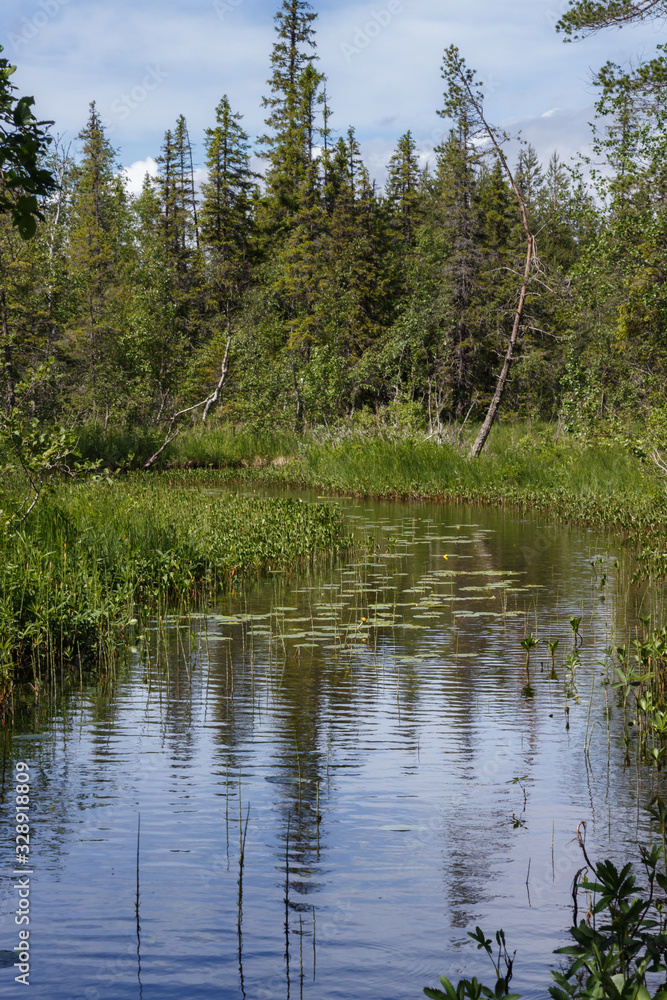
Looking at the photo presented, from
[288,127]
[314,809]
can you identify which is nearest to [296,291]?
[288,127]

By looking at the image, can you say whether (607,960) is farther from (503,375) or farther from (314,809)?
(503,375)

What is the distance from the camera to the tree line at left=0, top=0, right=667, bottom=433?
119ft

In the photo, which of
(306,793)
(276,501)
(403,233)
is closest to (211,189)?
(403,233)

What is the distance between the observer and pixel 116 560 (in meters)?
11.2

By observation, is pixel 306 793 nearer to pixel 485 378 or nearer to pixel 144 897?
pixel 144 897

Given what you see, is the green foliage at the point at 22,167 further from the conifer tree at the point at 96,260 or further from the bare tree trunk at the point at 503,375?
the conifer tree at the point at 96,260

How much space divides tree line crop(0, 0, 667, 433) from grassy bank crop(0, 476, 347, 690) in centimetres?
1334

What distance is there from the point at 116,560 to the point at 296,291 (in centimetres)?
3664

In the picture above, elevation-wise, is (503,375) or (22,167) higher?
(503,375)

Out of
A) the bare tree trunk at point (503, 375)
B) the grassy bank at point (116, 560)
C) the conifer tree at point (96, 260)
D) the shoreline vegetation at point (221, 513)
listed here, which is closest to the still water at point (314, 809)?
the grassy bank at point (116, 560)

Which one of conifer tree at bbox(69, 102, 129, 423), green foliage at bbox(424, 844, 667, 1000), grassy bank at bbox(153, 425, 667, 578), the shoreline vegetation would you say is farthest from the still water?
conifer tree at bbox(69, 102, 129, 423)

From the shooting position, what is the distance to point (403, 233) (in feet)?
180

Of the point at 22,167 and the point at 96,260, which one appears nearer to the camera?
the point at 22,167

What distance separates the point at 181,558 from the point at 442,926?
27.4 feet
